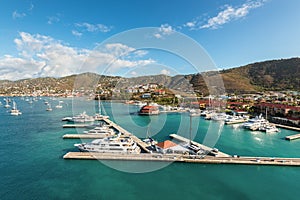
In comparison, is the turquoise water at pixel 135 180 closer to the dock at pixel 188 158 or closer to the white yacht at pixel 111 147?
the dock at pixel 188 158

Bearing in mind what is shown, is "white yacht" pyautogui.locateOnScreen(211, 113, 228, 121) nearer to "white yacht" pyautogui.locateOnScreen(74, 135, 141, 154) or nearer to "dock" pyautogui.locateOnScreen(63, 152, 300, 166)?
"dock" pyautogui.locateOnScreen(63, 152, 300, 166)

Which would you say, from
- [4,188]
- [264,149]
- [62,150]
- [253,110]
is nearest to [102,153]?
[62,150]

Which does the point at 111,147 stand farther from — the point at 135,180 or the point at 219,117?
the point at 219,117

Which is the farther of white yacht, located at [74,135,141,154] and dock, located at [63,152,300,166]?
white yacht, located at [74,135,141,154]

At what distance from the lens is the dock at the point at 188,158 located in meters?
9.61

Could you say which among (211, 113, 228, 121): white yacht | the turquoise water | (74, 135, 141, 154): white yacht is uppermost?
(211, 113, 228, 121): white yacht

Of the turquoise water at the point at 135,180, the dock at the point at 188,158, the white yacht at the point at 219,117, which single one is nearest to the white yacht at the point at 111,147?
the dock at the point at 188,158

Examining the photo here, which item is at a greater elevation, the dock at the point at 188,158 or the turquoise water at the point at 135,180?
the dock at the point at 188,158

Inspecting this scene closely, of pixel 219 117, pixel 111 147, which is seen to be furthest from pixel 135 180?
pixel 219 117

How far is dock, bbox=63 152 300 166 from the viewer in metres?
9.61

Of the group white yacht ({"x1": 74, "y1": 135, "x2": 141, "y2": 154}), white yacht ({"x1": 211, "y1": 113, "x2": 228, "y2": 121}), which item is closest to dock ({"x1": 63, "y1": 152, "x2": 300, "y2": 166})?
white yacht ({"x1": 74, "y1": 135, "x2": 141, "y2": 154})

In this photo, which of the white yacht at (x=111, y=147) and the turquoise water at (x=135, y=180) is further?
the white yacht at (x=111, y=147)

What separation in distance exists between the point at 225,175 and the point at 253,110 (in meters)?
19.9

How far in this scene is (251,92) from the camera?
150 feet
